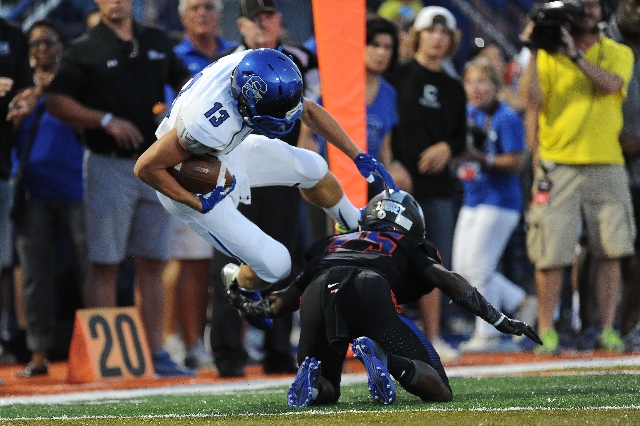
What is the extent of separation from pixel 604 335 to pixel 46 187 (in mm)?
3921

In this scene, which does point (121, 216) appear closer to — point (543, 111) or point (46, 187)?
point (46, 187)

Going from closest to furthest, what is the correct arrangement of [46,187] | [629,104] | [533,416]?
[533,416], [46,187], [629,104]

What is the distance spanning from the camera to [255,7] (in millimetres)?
6895

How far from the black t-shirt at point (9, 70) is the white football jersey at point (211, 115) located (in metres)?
1.95

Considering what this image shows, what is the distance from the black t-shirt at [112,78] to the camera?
Result: 6793 mm

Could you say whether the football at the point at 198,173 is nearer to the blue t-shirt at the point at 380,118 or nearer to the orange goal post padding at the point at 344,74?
the orange goal post padding at the point at 344,74

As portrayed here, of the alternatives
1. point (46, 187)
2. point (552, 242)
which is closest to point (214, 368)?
point (46, 187)

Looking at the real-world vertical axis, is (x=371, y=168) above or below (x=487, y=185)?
above

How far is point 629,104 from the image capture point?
311 inches

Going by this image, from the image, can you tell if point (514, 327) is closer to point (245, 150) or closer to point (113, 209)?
point (245, 150)

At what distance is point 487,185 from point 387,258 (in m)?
3.70

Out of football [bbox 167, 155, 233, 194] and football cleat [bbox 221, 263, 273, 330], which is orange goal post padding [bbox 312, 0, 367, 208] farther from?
football [bbox 167, 155, 233, 194]

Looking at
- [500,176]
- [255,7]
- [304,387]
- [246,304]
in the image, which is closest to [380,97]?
[255,7]

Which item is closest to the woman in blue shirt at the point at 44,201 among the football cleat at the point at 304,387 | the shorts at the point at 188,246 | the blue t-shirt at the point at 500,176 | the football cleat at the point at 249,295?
the shorts at the point at 188,246
